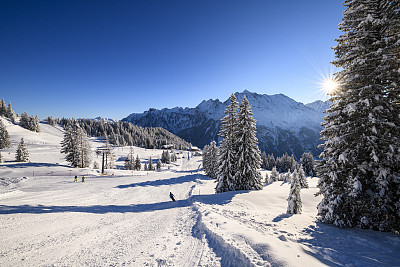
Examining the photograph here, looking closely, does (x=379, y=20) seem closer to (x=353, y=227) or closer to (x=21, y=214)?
(x=353, y=227)

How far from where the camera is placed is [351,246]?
6367mm

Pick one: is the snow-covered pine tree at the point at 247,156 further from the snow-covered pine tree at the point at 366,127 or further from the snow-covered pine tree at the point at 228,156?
the snow-covered pine tree at the point at 366,127

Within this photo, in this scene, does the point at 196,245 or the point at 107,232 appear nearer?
the point at 196,245

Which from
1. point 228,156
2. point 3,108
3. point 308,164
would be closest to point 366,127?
point 228,156

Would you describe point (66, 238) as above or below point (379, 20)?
below

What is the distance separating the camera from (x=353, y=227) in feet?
27.3

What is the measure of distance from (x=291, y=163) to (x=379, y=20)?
93321mm

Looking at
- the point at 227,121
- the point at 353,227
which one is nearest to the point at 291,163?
the point at 227,121

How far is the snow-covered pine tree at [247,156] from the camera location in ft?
72.8

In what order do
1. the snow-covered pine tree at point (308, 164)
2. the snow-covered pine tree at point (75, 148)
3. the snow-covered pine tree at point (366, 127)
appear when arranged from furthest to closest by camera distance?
1. the snow-covered pine tree at point (308, 164)
2. the snow-covered pine tree at point (75, 148)
3. the snow-covered pine tree at point (366, 127)

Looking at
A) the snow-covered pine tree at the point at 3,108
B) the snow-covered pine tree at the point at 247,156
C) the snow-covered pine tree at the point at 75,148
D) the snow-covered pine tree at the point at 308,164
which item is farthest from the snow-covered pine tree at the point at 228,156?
the snow-covered pine tree at the point at 3,108

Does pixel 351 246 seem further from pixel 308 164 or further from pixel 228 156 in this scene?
pixel 308 164

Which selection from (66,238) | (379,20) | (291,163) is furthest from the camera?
(291,163)

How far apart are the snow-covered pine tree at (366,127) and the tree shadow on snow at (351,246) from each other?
88cm
